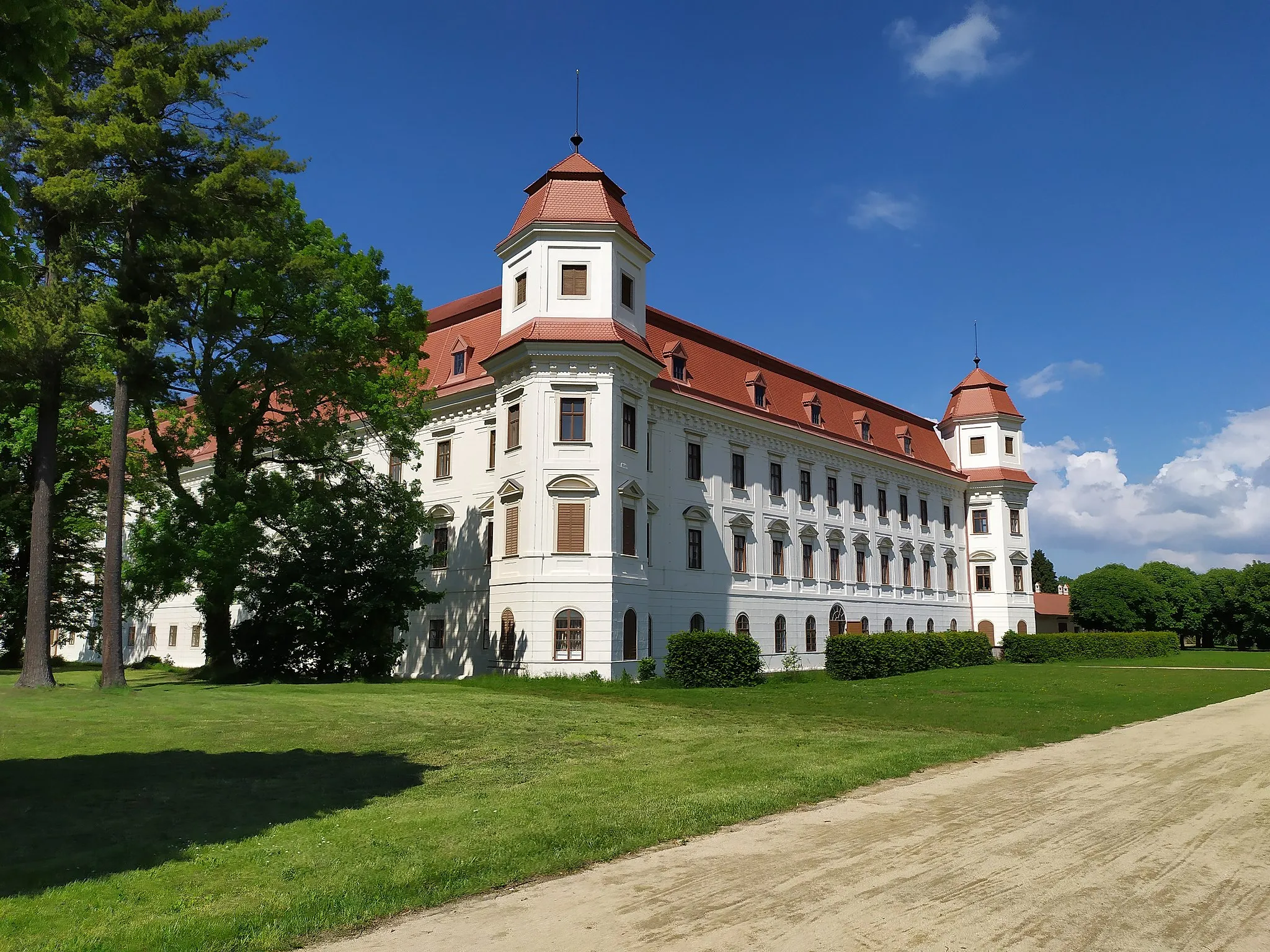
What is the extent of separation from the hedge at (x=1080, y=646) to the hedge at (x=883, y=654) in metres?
13.8

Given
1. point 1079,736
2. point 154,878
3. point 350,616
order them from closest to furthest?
point 154,878, point 1079,736, point 350,616

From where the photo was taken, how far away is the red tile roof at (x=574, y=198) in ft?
103

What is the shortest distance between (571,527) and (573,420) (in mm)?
3727

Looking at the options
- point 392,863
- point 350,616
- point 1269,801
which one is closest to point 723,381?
point 350,616

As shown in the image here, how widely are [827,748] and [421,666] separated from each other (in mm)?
25837

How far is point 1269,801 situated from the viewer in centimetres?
881

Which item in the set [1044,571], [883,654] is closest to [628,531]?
[883,654]

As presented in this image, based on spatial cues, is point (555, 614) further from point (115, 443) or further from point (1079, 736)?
point (1079, 736)

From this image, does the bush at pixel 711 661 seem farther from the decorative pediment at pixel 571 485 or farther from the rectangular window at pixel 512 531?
the rectangular window at pixel 512 531

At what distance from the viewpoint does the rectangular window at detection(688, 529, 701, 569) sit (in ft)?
117

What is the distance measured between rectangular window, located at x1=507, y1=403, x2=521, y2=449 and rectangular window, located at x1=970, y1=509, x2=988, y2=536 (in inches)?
1456

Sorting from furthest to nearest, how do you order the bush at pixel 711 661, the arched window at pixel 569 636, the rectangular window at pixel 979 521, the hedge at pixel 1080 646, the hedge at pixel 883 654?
1. the rectangular window at pixel 979 521
2. the hedge at pixel 1080 646
3. the hedge at pixel 883 654
4. the arched window at pixel 569 636
5. the bush at pixel 711 661

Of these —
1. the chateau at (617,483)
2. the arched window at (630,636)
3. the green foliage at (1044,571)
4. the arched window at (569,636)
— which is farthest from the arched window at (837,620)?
the green foliage at (1044,571)

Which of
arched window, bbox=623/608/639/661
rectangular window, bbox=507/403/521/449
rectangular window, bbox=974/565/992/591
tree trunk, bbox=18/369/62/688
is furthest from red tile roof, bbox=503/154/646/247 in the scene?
rectangular window, bbox=974/565/992/591
